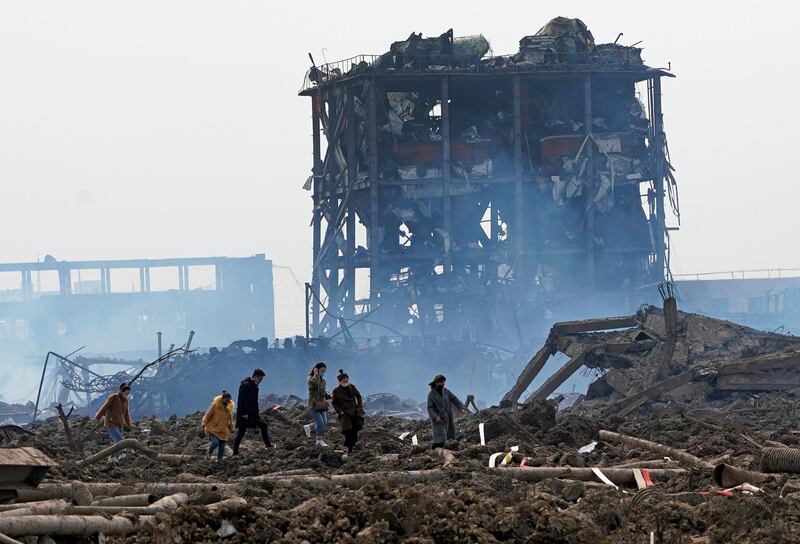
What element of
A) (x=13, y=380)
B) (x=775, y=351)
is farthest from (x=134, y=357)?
(x=775, y=351)

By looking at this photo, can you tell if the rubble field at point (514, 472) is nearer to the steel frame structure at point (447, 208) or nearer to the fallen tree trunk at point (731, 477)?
the fallen tree trunk at point (731, 477)

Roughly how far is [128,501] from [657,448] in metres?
7.08

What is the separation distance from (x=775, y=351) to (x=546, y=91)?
40875 millimetres

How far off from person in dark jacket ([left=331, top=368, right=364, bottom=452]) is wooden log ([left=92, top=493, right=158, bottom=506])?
19.3 ft

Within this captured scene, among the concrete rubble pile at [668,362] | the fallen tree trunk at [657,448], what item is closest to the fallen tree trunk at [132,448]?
the fallen tree trunk at [657,448]

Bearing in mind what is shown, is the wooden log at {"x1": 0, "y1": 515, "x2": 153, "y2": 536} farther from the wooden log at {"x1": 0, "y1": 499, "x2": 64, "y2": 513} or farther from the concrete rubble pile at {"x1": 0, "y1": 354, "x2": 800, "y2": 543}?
the wooden log at {"x1": 0, "y1": 499, "x2": 64, "y2": 513}

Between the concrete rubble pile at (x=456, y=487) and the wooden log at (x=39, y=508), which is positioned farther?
the wooden log at (x=39, y=508)

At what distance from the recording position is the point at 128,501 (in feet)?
41.0

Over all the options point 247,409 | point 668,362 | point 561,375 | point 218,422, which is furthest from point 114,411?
point 668,362

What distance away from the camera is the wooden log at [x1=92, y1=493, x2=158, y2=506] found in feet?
40.8

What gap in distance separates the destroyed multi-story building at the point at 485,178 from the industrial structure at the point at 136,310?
44330 millimetres

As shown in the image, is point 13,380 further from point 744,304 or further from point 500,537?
point 500,537

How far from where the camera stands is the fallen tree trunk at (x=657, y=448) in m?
15.5

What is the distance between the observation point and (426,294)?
66375 millimetres
